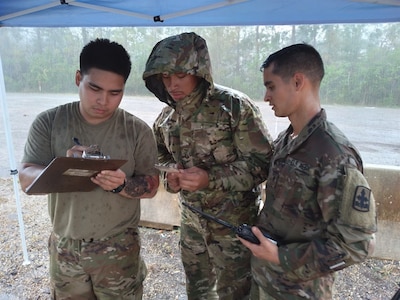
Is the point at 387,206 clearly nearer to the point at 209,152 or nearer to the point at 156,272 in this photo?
the point at 209,152

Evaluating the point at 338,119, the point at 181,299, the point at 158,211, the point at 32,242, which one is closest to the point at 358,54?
the point at 338,119

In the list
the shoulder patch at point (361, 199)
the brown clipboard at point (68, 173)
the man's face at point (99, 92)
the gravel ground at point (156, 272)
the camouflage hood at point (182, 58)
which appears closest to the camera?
the shoulder patch at point (361, 199)

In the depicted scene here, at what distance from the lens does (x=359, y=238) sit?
118 centimetres

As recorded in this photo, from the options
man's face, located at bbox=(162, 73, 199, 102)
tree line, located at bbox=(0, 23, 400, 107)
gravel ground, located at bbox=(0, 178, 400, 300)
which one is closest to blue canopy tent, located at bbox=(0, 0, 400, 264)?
man's face, located at bbox=(162, 73, 199, 102)

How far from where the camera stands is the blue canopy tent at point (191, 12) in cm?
203

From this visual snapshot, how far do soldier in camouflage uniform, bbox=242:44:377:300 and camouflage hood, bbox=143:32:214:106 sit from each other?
50 centimetres

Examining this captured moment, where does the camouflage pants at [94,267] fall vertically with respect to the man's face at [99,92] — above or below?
below

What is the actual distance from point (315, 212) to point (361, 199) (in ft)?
0.74

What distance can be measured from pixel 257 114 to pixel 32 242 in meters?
3.41

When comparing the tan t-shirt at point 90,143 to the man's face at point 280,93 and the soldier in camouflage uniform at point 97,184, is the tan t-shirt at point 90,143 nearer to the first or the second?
the soldier in camouflage uniform at point 97,184

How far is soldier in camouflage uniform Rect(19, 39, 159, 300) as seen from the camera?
164 centimetres

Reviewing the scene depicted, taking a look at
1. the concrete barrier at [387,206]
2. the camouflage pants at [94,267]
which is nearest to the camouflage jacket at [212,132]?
the camouflage pants at [94,267]

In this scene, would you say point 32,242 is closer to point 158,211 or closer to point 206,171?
point 158,211

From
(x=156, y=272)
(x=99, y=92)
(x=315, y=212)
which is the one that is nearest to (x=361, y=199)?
(x=315, y=212)
